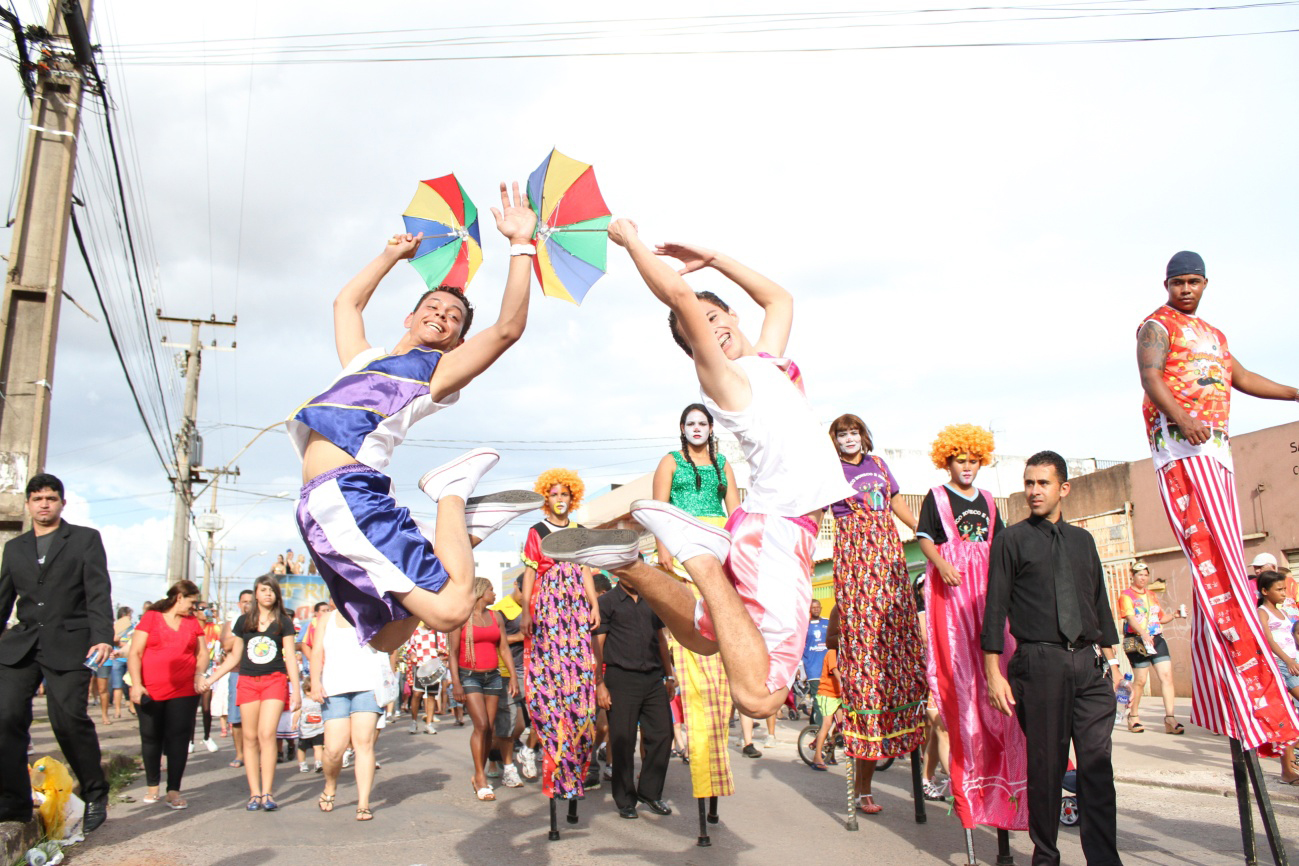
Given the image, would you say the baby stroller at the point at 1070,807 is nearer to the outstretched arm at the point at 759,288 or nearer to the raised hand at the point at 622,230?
the outstretched arm at the point at 759,288

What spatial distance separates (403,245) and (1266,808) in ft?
17.9

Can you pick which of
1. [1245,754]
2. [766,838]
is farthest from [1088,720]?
[766,838]

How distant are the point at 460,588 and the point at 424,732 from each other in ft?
40.4

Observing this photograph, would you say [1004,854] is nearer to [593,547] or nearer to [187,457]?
[593,547]

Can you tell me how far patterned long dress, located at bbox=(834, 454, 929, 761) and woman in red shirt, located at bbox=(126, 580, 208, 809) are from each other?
580cm

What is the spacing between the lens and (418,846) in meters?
6.55

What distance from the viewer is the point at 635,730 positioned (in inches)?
309

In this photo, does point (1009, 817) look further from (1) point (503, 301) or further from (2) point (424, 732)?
(2) point (424, 732)

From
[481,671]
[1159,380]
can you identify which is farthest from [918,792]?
[481,671]

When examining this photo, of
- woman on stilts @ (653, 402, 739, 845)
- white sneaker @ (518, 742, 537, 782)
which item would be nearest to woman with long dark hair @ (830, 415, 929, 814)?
woman on stilts @ (653, 402, 739, 845)

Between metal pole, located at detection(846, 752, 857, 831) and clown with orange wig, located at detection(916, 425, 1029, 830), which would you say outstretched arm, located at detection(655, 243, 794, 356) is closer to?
clown with orange wig, located at detection(916, 425, 1029, 830)

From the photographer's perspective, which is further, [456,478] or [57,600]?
[57,600]

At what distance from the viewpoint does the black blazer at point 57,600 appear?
20.6 ft

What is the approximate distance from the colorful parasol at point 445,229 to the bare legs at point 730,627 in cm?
219
